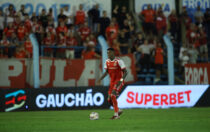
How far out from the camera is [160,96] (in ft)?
56.0

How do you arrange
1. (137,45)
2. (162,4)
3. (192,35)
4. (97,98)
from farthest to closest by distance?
(162,4)
(192,35)
(137,45)
(97,98)

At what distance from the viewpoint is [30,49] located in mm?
17516

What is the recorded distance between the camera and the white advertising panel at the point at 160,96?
16.9 metres

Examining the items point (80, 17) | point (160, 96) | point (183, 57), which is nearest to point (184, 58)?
point (183, 57)

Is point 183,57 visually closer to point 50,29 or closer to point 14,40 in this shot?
point 50,29

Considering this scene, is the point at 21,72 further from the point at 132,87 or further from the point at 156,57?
the point at 156,57

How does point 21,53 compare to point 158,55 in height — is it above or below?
above

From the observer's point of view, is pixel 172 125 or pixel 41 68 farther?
pixel 41 68

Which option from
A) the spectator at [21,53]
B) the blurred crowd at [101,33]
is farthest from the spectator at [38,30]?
the spectator at [21,53]

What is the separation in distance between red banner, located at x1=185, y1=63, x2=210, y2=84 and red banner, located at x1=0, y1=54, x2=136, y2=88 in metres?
2.23

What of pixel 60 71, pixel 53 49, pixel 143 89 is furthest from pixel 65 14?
pixel 143 89

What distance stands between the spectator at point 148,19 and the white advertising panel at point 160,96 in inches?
194

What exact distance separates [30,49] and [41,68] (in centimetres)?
133

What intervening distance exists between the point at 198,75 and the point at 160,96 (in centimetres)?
202
